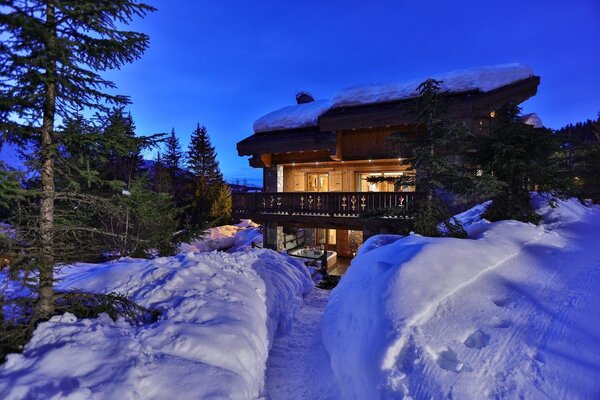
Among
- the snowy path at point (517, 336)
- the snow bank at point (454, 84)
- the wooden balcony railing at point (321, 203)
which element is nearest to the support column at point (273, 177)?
the wooden balcony railing at point (321, 203)

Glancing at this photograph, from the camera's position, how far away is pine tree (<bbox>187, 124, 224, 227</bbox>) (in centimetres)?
3036

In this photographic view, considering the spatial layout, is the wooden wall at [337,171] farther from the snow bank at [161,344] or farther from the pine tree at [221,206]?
the pine tree at [221,206]

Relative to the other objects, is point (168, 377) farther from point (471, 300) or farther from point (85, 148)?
point (471, 300)

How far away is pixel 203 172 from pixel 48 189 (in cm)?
3033

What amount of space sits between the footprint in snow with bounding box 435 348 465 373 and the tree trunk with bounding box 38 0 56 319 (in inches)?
169

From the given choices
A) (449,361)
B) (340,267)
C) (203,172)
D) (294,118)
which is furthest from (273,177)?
(203,172)

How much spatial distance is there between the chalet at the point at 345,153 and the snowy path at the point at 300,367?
207 inches

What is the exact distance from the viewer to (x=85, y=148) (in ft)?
11.7

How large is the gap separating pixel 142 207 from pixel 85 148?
3.22 ft

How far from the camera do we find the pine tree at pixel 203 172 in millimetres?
30359

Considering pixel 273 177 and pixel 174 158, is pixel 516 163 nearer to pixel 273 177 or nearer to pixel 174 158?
pixel 273 177

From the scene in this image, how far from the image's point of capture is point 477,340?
322cm

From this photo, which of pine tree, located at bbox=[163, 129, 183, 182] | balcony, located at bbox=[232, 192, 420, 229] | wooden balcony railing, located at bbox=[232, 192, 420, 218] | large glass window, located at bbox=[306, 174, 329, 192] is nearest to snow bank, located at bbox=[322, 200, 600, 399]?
wooden balcony railing, located at bbox=[232, 192, 420, 218]

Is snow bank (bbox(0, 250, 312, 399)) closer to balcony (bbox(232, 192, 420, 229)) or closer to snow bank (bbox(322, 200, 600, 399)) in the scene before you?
snow bank (bbox(322, 200, 600, 399))
